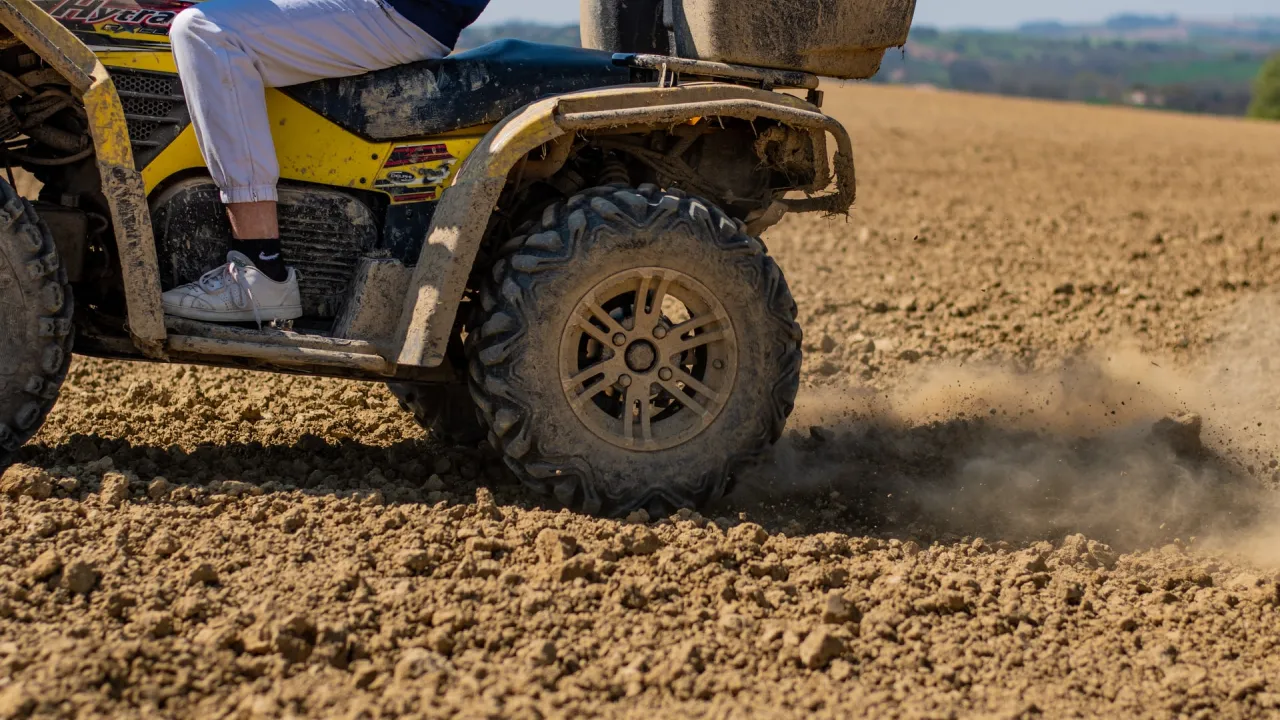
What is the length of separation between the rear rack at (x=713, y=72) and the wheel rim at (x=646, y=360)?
2.20ft

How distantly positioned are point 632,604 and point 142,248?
1.76 metres

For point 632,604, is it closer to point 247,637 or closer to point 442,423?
point 247,637

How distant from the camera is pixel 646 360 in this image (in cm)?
473

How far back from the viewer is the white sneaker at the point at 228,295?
4.48 meters

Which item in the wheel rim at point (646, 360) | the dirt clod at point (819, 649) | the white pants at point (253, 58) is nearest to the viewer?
the dirt clod at point (819, 649)

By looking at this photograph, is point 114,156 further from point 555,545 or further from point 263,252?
point 555,545

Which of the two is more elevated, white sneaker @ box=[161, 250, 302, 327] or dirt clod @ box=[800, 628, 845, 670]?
white sneaker @ box=[161, 250, 302, 327]

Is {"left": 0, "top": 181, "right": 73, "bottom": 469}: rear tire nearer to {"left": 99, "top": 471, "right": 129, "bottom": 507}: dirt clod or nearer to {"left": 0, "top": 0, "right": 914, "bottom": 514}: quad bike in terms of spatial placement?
{"left": 0, "top": 0, "right": 914, "bottom": 514}: quad bike

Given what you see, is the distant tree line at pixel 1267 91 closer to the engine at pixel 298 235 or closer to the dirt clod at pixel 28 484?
the engine at pixel 298 235

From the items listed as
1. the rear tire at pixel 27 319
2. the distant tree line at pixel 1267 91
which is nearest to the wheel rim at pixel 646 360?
the rear tire at pixel 27 319

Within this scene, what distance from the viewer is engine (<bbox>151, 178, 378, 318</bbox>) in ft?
14.9

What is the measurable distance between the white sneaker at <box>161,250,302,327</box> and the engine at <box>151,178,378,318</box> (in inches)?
3.9

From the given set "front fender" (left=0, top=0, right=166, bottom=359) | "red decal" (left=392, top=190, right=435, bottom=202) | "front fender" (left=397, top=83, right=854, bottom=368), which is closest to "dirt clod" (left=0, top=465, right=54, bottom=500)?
"front fender" (left=0, top=0, right=166, bottom=359)

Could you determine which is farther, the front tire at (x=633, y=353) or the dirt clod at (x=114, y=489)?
the front tire at (x=633, y=353)
